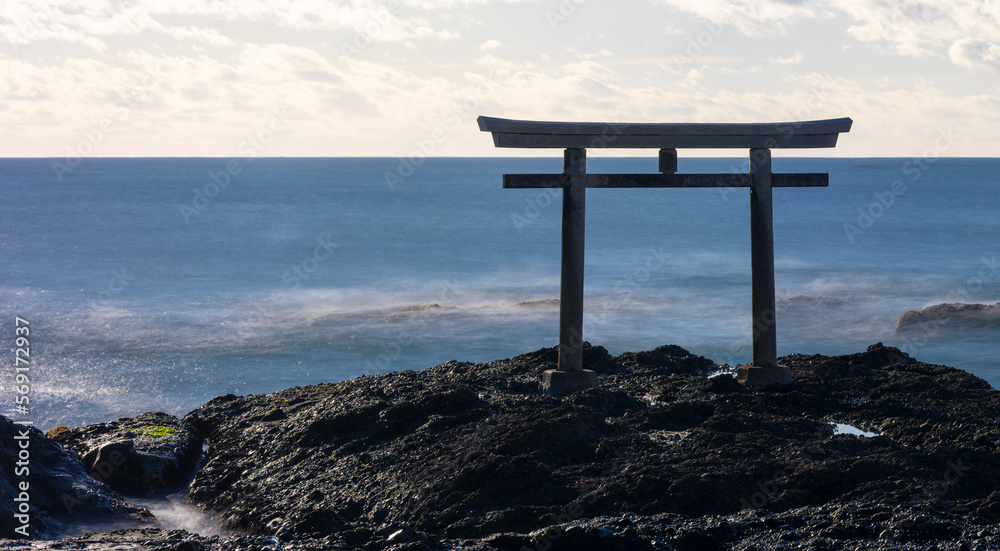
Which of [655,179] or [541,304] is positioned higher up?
[655,179]

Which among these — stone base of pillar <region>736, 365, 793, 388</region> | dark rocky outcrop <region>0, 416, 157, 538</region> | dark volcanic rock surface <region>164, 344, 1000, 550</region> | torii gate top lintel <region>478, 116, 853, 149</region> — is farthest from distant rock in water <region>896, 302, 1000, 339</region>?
dark rocky outcrop <region>0, 416, 157, 538</region>

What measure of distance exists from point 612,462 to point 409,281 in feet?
114

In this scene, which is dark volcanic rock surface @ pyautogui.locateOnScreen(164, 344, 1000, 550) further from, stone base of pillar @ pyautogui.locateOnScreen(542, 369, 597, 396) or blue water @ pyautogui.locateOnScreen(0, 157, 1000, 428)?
blue water @ pyautogui.locateOnScreen(0, 157, 1000, 428)

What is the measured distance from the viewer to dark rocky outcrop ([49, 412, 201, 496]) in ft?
31.0

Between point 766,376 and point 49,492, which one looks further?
point 766,376

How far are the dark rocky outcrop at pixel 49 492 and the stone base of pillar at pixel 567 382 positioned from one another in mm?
4591

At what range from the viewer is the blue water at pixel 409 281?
23672 mm

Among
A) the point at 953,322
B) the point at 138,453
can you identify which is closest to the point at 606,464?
the point at 138,453

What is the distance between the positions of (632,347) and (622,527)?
19.0 metres

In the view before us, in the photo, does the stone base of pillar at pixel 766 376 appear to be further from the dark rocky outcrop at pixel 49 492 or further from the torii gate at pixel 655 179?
the dark rocky outcrop at pixel 49 492

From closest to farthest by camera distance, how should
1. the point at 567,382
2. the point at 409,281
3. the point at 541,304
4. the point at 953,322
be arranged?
the point at 567,382, the point at 953,322, the point at 541,304, the point at 409,281

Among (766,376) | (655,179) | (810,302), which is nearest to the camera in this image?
(655,179)

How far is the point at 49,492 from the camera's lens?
8258mm

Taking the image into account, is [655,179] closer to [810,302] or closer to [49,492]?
[49,492]
